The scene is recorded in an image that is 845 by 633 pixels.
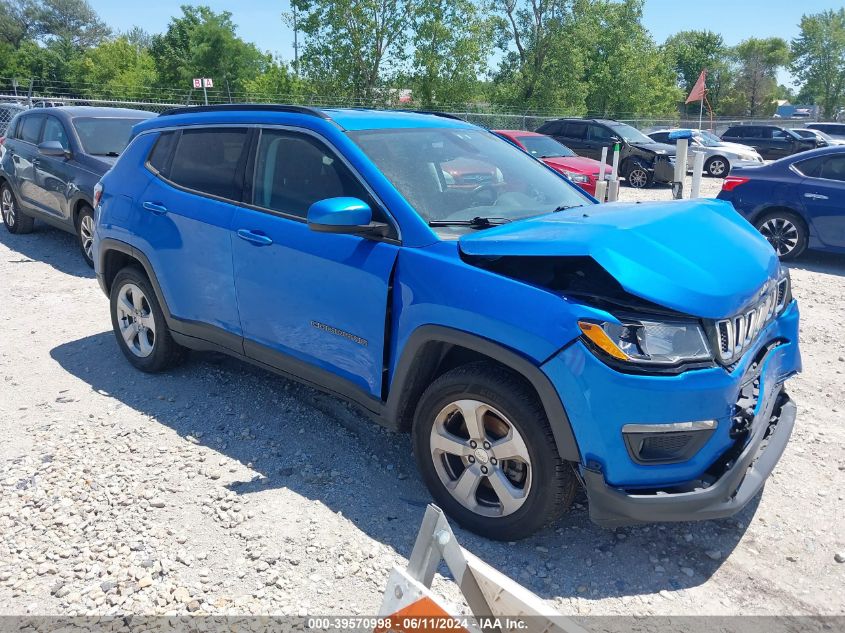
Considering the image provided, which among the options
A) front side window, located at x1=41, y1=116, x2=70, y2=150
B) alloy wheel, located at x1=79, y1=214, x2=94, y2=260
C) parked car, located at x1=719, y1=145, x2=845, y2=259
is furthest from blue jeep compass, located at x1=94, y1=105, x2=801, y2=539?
parked car, located at x1=719, y1=145, x2=845, y2=259

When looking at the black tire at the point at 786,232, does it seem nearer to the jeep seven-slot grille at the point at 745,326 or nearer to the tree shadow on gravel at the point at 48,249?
the jeep seven-slot grille at the point at 745,326

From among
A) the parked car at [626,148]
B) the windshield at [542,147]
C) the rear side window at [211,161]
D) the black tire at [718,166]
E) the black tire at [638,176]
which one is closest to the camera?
the rear side window at [211,161]

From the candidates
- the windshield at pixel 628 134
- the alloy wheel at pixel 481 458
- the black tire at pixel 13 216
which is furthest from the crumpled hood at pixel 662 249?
the windshield at pixel 628 134

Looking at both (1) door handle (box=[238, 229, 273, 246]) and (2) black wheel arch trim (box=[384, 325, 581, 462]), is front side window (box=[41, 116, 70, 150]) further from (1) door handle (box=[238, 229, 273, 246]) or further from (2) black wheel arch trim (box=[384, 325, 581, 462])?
(2) black wheel arch trim (box=[384, 325, 581, 462])

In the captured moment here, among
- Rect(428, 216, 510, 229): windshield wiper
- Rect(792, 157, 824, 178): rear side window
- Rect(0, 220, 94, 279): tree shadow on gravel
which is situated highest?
Rect(792, 157, 824, 178): rear side window

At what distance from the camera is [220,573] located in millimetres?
2910

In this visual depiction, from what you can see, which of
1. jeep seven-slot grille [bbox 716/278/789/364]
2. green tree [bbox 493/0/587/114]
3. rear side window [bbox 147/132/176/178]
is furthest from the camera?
green tree [bbox 493/0/587/114]

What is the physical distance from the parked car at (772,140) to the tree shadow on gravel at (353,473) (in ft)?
79.3

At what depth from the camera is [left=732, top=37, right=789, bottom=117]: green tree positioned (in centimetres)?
7956

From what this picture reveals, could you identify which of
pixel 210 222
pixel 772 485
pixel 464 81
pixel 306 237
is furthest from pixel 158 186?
pixel 464 81

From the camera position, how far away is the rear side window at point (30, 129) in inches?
349

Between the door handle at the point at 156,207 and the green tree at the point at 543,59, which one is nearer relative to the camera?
the door handle at the point at 156,207

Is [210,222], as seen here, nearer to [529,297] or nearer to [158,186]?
[158,186]

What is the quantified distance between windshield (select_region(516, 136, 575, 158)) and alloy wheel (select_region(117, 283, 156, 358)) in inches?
401
